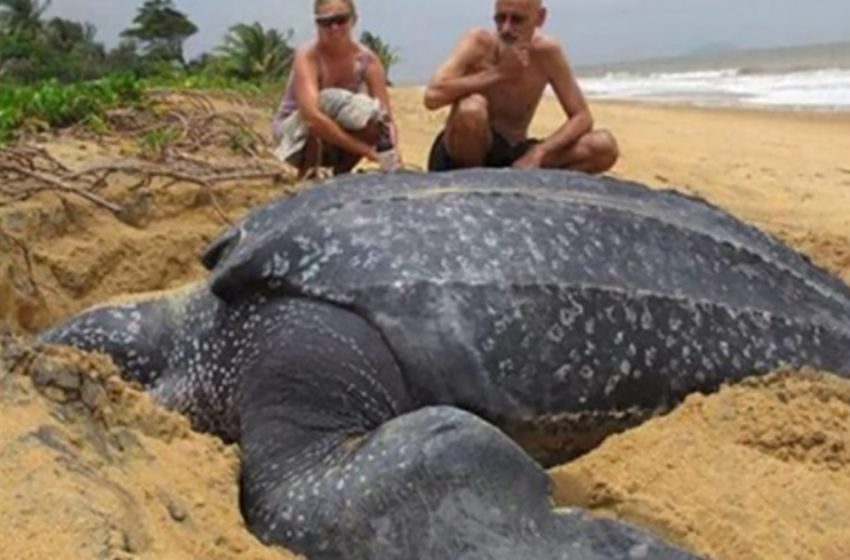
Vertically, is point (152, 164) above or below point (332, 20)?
below

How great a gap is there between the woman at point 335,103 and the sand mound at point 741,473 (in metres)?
2.43

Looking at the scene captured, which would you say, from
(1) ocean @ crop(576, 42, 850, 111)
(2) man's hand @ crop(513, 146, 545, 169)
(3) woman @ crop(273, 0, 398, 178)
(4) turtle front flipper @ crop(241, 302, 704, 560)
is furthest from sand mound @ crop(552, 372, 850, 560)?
(1) ocean @ crop(576, 42, 850, 111)

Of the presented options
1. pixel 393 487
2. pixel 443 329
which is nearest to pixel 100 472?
pixel 393 487

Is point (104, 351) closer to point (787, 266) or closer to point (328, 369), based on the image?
point (328, 369)

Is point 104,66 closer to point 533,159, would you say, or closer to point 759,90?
point 759,90

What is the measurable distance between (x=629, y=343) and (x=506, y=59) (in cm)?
181

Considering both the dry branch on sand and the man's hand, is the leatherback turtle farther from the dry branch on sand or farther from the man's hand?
the dry branch on sand

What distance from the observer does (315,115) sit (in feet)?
14.6

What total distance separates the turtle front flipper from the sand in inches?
2.7

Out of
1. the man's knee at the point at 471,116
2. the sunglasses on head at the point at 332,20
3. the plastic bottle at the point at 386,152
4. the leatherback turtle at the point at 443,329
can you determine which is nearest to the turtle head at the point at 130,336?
the leatherback turtle at the point at 443,329

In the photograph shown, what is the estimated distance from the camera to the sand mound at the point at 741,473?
1.91 metres

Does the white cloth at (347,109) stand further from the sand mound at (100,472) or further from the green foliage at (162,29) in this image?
the green foliage at (162,29)

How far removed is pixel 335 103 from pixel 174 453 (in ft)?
9.33

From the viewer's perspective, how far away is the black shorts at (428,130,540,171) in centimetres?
398
